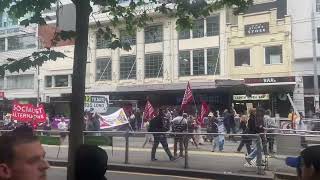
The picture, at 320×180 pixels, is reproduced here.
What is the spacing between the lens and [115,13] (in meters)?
7.42

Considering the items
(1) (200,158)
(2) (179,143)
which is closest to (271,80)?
(1) (200,158)

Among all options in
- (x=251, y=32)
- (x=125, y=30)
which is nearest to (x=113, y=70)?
(x=251, y=32)

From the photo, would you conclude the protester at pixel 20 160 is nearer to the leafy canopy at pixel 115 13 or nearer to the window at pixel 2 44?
the leafy canopy at pixel 115 13

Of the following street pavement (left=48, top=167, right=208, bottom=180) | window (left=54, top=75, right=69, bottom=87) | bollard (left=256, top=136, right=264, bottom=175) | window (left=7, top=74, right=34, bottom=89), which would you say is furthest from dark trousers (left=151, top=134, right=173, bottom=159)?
window (left=7, top=74, right=34, bottom=89)

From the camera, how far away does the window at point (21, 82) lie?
2049 inches

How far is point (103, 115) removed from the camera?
24.7 m

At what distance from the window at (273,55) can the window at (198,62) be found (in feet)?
17.4

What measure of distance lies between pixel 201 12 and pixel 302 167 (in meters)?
4.76

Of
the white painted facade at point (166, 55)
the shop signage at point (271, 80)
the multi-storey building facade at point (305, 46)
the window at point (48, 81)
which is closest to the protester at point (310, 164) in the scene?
the multi-storey building facade at point (305, 46)

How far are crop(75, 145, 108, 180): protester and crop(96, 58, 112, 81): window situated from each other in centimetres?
4186

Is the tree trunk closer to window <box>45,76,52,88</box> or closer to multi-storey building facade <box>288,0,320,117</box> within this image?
multi-storey building facade <box>288,0,320,117</box>

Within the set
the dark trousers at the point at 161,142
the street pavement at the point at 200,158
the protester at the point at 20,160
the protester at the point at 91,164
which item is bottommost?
the street pavement at the point at 200,158

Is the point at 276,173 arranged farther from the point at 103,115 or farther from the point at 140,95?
the point at 140,95

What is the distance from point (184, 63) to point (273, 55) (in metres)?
7.47
